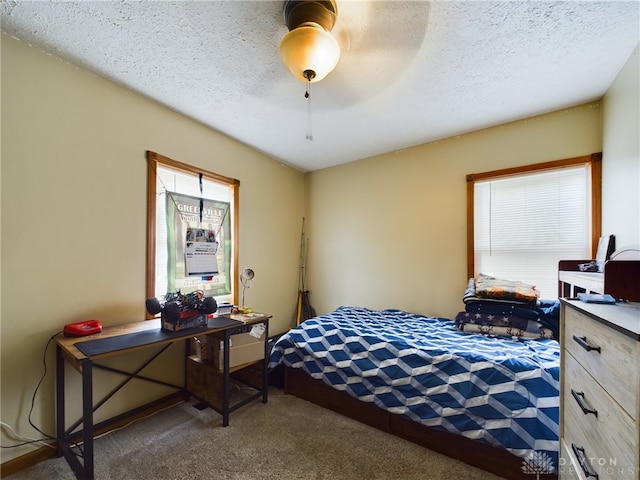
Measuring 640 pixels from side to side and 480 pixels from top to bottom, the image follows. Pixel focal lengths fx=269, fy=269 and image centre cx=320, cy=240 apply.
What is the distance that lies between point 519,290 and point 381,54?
2.05 metres

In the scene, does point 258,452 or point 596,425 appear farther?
point 258,452

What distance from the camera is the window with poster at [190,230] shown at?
2.21 metres

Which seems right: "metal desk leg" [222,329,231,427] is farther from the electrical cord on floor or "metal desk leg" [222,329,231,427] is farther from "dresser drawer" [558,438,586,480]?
"dresser drawer" [558,438,586,480]

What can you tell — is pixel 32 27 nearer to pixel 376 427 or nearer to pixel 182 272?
pixel 182 272

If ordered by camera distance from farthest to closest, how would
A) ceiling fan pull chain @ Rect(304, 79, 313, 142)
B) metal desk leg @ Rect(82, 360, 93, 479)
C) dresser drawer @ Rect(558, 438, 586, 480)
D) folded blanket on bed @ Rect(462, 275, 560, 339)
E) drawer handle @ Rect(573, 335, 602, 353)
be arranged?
folded blanket on bed @ Rect(462, 275, 560, 339), ceiling fan pull chain @ Rect(304, 79, 313, 142), metal desk leg @ Rect(82, 360, 93, 479), dresser drawer @ Rect(558, 438, 586, 480), drawer handle @ Rect(573, 335, 602, 353)

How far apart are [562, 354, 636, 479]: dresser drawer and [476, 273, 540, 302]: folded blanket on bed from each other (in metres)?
1.15

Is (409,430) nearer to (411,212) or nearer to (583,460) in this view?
(583,460)

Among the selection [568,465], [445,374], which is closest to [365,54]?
[445,374]

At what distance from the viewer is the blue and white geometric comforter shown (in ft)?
4.65

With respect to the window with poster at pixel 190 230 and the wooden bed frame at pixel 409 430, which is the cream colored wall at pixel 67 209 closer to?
the window with poster at pixel 190 230

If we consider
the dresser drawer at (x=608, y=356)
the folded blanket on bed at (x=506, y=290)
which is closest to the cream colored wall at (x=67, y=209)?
the dresser drawer at (x=608, y=356)

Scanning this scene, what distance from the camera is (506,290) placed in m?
2.20

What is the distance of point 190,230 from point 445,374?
2291 mm
